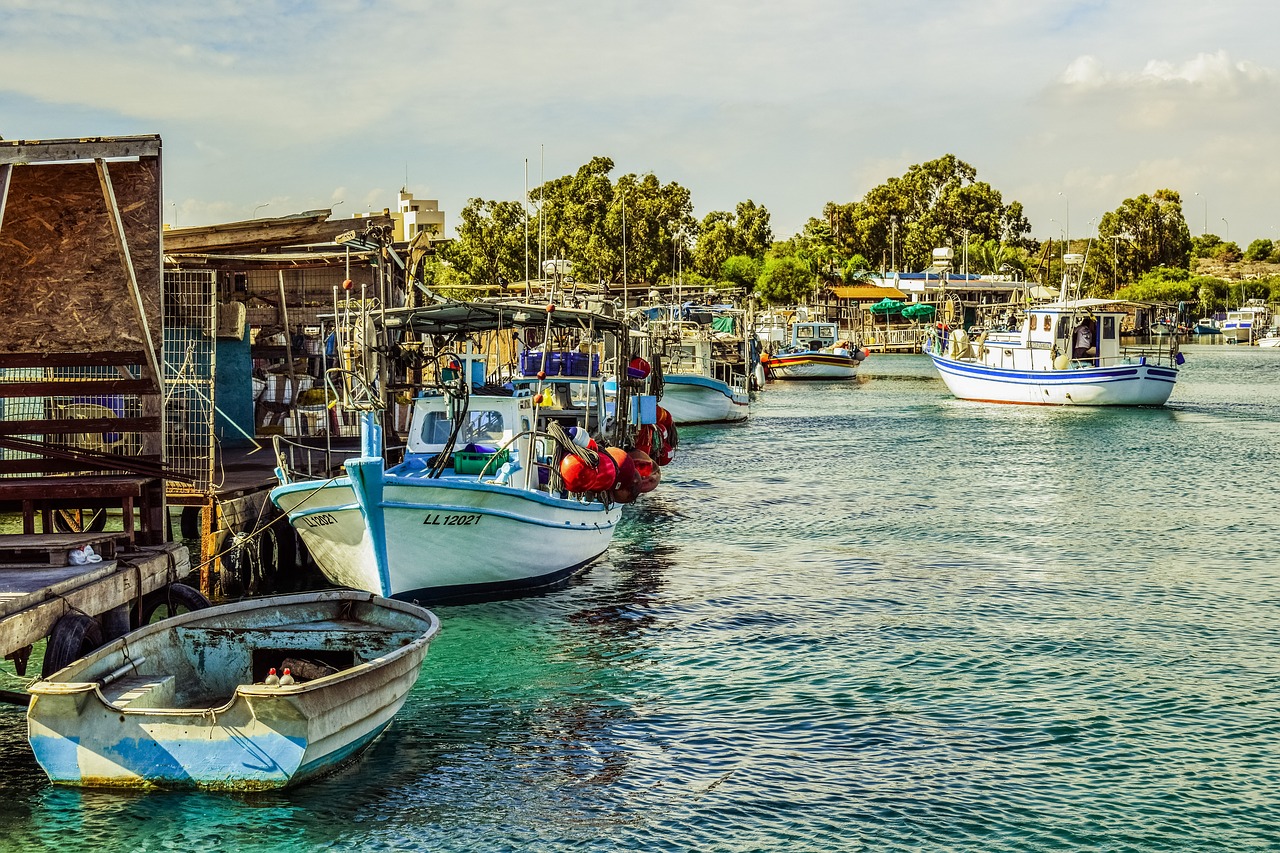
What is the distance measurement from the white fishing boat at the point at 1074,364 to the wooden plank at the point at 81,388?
129 feet

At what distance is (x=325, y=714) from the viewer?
9797 millimetres

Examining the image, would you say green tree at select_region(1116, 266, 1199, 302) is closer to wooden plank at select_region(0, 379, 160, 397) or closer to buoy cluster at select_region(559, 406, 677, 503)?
buoy cluster at select_region(559, 406, 677, 503)

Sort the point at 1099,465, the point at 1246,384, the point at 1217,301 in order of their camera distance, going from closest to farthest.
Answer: the point at 1099,465 < the point at 1246,384 < the point at 1217,301

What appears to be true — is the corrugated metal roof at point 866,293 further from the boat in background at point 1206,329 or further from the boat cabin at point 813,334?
the boat cabin at point 813,334

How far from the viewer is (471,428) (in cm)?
1767

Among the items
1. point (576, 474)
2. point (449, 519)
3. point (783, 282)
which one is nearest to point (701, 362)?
point (576, 474)

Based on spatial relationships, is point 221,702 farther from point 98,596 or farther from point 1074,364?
point 1074,364

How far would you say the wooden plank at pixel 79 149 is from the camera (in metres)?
11.1

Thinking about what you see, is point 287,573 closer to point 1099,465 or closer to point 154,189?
point 154,189

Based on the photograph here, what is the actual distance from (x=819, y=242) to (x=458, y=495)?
381 feet

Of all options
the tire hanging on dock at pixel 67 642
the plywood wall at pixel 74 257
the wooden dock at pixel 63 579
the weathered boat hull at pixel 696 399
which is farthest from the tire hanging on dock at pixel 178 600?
the weathered boat hull at pixel 696 399

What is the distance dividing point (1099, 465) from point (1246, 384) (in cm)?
3615

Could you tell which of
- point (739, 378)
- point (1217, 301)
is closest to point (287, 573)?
point (739, 378)

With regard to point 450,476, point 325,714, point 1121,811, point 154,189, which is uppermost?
point 154,189
